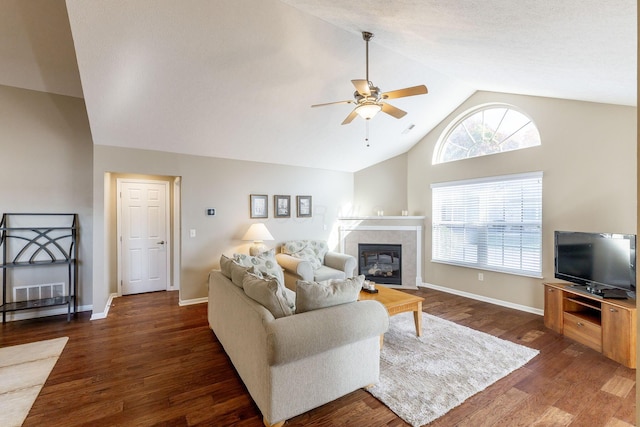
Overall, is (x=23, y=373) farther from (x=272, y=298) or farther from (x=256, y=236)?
(x=256, y=236)

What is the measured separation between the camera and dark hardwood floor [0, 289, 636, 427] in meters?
1.94

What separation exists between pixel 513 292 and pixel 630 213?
1.72 metres

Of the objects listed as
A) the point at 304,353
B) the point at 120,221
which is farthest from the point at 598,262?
the point at 120,221

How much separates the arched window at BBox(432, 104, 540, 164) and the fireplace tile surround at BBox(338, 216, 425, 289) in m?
1.36

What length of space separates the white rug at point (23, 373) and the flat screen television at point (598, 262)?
537cm

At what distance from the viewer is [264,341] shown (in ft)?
5.82

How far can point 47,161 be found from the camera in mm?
3916

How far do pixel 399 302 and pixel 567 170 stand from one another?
2910mm

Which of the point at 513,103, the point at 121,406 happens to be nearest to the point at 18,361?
the point at 121,406

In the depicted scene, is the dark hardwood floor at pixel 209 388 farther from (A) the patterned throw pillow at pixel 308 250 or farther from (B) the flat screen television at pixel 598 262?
(A) the patterned throw pillow at pixel 308 250

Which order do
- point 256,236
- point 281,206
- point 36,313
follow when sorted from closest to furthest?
point 36,313 < point 256,236 < point 281,206

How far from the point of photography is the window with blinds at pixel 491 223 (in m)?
4.00

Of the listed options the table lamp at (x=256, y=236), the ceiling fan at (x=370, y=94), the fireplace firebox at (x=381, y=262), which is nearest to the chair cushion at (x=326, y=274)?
the table lamp at (x=256, y=236)

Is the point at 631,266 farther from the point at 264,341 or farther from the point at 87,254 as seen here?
the point at 87,254
